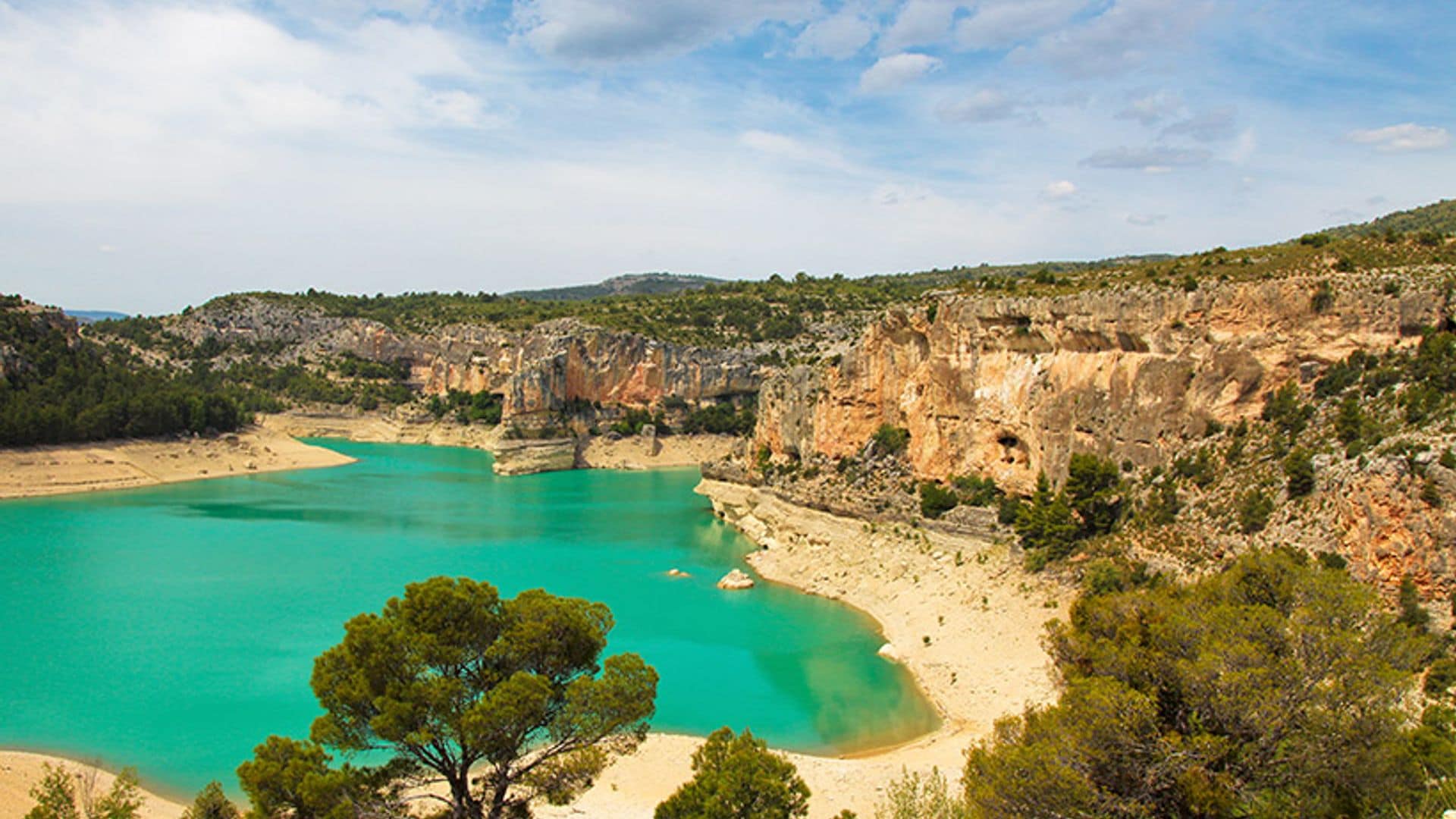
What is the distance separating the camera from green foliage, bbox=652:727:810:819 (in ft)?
41.2

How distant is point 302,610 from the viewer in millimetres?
30172

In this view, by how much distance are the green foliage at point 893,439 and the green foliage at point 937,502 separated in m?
4.80

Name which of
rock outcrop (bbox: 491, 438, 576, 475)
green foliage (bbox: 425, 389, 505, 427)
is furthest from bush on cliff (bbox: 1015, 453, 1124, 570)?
green foliage (bbox: 425, 389, 505, 427)

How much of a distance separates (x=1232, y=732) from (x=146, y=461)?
209 feet

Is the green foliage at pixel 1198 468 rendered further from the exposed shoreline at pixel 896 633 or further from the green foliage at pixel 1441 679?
the green foliage at pixel 1441 679

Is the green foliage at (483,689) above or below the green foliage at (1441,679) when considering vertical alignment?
above

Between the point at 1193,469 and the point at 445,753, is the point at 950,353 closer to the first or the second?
the point at 1193,469

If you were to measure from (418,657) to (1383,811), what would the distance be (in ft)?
38.7

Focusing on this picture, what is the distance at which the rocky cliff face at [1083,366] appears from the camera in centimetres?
2508

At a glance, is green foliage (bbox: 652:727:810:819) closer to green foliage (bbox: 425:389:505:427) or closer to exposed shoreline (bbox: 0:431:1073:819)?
exposed shoreline (bbox: 0:431:1073:819)

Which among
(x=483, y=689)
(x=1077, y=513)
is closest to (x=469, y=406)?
(x=1077, y=513)

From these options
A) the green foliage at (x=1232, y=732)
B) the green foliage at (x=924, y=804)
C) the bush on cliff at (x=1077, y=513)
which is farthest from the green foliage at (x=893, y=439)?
the green foliage at (x=1232, y=732)

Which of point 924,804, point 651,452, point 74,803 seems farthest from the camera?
point 651,452

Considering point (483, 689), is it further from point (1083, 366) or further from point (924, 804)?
point (1083, 366)
